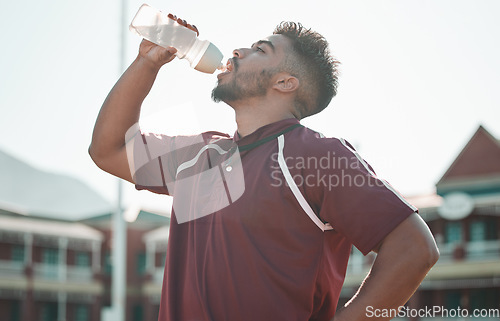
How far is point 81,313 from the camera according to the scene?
3712cm

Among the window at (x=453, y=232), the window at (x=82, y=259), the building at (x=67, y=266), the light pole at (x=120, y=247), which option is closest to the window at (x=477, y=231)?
the window at (x=453, y=232)

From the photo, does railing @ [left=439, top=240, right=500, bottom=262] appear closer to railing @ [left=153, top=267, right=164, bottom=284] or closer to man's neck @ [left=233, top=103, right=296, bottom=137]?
railing @ [left=153, top=267, right=164, bottom=284]

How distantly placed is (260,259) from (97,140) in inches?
37.3

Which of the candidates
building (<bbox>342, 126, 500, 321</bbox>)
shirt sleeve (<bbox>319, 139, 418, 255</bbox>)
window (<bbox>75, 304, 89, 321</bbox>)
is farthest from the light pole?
window (<bbox>75, 304, 89, 321</bbox>)

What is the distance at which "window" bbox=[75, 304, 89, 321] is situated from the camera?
37013mm

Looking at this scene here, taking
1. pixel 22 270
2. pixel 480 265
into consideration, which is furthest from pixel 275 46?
pixel 22 270

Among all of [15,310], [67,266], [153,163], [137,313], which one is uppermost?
[153,163]

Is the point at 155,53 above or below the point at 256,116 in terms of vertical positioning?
above

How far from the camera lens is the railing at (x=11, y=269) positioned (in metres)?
33.7

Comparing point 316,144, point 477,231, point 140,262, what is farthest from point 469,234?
point 316,144

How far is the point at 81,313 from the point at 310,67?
36666 millimetres

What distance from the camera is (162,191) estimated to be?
8.87ft

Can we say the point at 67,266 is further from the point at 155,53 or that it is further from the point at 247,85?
the point at 247,85

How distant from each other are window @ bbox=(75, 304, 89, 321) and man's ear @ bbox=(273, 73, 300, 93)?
3662 cm
